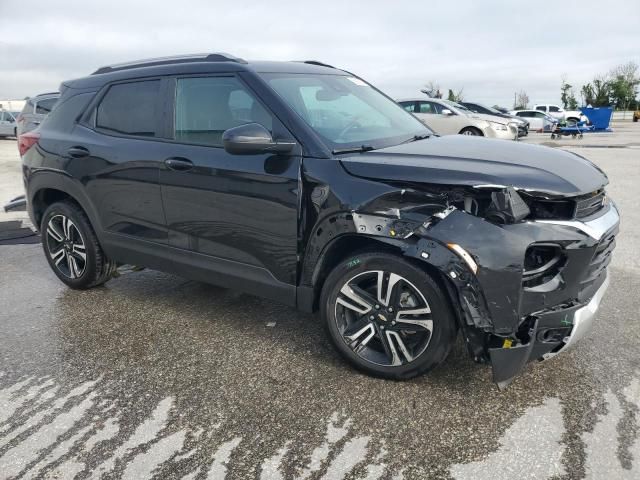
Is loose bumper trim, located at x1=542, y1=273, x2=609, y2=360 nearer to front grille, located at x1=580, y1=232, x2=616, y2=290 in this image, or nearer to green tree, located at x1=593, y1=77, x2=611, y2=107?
front grille, located at x1=580, y1=232, x2=616, y2=290

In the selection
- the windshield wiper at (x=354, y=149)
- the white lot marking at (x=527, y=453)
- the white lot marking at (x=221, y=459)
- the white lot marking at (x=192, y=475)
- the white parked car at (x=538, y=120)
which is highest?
the windshield wiper at (x=354, y=149)

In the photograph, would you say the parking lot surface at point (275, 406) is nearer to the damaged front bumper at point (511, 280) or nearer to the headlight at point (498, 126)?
the damaged front bumper at point (511, 280)

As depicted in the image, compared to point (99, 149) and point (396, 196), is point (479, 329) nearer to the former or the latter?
point (396, 196)

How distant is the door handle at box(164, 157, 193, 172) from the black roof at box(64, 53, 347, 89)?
615 millimetres

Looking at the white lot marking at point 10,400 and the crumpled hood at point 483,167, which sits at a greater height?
the crumpled hood at point 483,167

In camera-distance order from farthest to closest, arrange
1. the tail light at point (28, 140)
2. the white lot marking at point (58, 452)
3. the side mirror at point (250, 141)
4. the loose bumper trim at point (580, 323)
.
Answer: the tail light at point (28, 140)
the side mirror at point (250, 141)
the loose bumper trim at point (580, 323)
the white lot marking at point (58, 452)

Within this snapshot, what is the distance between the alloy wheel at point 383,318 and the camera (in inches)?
110

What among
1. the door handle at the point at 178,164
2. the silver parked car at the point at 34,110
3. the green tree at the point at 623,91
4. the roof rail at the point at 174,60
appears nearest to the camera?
the door handle at the point at 178,164

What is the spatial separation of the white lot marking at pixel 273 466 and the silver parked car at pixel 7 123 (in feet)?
95.2

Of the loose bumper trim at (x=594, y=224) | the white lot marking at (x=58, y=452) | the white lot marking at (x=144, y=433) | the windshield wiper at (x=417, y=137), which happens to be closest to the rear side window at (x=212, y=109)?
the windshield wiper at (x=417, y=137)

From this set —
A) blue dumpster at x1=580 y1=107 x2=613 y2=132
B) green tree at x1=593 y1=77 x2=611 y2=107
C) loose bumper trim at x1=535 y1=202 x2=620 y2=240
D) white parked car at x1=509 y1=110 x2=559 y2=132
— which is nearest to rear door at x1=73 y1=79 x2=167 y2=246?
loose bumper trim at x1=535 y1=202 x2=620 y2=240

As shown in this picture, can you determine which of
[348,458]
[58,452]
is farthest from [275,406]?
[58,452]

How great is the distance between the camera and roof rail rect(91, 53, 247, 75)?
11.7 ft

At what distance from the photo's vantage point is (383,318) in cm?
290
